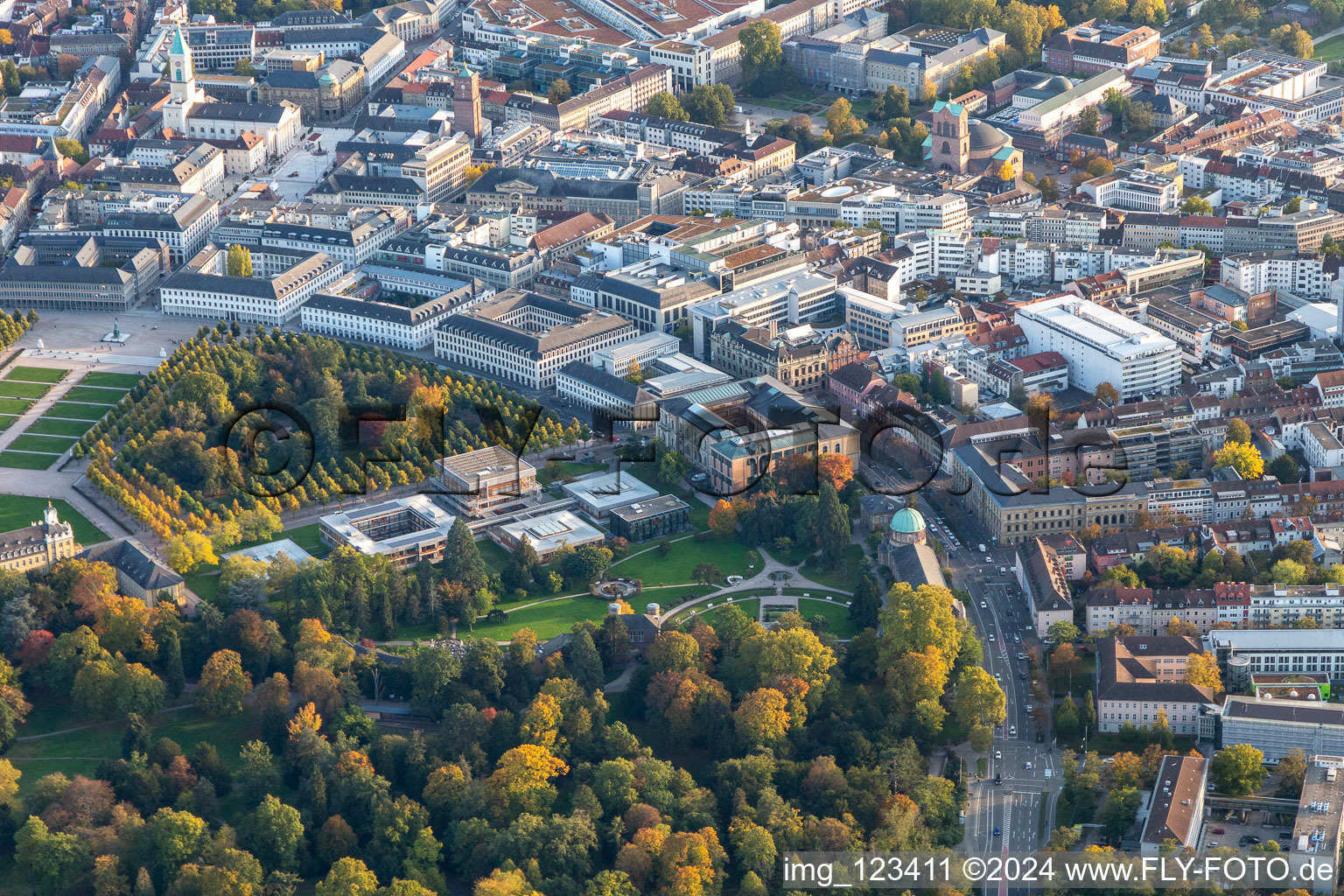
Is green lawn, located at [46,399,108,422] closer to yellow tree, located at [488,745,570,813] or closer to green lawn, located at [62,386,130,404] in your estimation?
green lawn, located at [62,386,130,404]

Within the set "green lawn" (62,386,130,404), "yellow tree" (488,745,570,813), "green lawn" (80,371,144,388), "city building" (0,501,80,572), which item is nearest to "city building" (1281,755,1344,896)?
"yellow tree" (488,745,570,813)

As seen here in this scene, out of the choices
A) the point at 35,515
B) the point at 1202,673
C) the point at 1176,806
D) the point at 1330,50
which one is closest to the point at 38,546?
the point at 35,515

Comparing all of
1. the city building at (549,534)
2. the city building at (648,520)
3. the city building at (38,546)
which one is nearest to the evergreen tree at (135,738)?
the city building at (38,546)

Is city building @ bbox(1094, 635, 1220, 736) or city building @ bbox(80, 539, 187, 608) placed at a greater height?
city building @ bbox(80, 539, 187, 608)

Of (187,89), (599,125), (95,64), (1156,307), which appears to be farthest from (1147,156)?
(95,64)

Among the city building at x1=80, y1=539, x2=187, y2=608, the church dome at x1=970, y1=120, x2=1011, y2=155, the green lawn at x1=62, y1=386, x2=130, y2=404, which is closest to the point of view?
the city building at x1=80, y1=539, x2=187, y2=608

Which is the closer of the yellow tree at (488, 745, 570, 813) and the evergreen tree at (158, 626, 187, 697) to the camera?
the yellow tree at (488, 745, 570, 813)
